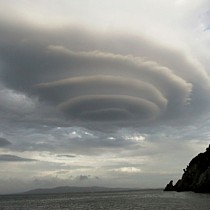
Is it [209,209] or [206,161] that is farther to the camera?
[206,161]

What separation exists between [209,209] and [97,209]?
3486 cm

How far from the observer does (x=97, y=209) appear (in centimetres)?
10506

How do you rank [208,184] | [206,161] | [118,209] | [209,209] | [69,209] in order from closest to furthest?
[209,209] < [118,209] < [69,209] < [208,184] < [206,161]

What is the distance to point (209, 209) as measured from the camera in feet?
274

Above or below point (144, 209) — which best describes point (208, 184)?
above

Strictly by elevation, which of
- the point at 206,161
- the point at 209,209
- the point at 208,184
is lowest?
the point at 209,209

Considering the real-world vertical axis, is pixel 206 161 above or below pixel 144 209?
above

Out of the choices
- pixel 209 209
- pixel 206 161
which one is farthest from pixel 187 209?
pixel 206 161

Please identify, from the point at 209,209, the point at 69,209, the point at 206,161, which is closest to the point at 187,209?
the point at 209,209

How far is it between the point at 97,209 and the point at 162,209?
70.7 feet

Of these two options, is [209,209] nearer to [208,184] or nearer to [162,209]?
[162,209]

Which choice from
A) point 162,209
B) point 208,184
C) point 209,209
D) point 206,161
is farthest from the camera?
point 206,161

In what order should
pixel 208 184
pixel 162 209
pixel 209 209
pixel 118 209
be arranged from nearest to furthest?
pixel 209 209
pixel 162 209
pixel 118 209
pixel 208 184

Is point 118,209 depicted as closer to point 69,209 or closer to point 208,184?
point 69,209
